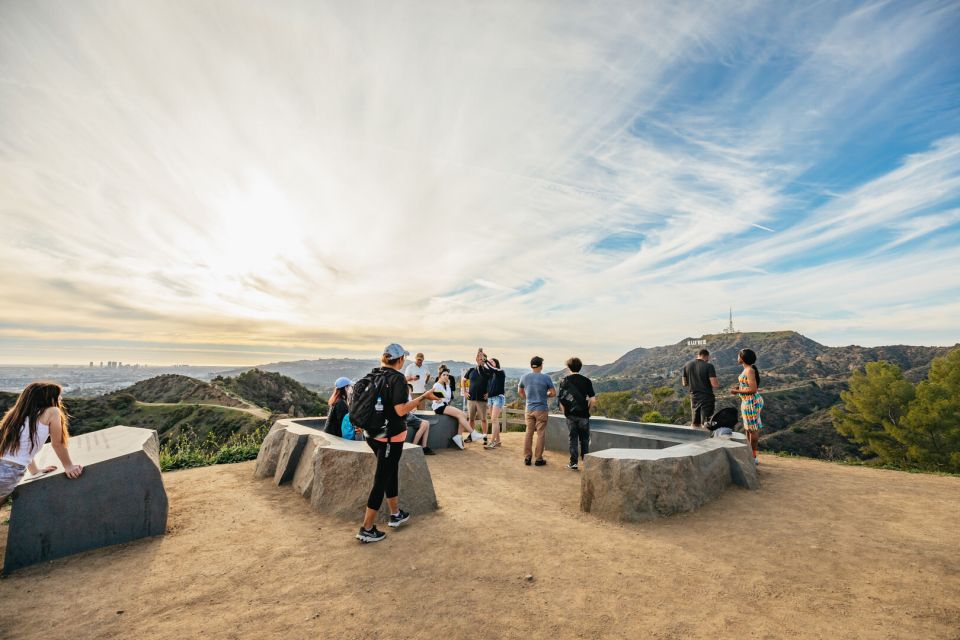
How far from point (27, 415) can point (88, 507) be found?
111cm

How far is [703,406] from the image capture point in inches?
331

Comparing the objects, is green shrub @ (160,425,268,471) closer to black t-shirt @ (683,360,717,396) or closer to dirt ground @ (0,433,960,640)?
dirt ground @ (0,433,960,640)

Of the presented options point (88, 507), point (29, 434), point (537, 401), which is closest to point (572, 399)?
point (537, 401)

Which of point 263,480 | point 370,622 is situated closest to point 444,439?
point 263,480

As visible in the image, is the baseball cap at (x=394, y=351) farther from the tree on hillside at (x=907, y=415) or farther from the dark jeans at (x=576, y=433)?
the tree on hillside at (x=907, y=415)

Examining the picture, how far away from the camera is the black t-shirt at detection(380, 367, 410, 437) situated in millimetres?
4598

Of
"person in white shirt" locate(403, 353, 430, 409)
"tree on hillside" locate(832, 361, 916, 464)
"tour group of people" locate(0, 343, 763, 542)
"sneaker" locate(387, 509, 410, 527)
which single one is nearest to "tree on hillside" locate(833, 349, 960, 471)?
"tree on hillside" locate(832, 361, 916, 464)

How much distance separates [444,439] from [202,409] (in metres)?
43.8

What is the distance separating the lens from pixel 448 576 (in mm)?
3873

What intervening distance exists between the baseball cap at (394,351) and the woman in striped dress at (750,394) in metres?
5.71

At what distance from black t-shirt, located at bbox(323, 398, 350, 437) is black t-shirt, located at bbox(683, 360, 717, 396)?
6.25 m

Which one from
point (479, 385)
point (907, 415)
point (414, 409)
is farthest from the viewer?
point (907, 415)

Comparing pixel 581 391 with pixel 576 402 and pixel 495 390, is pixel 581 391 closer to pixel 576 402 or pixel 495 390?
pixel 576 402

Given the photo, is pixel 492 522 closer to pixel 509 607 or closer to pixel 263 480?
pixel 509 607
